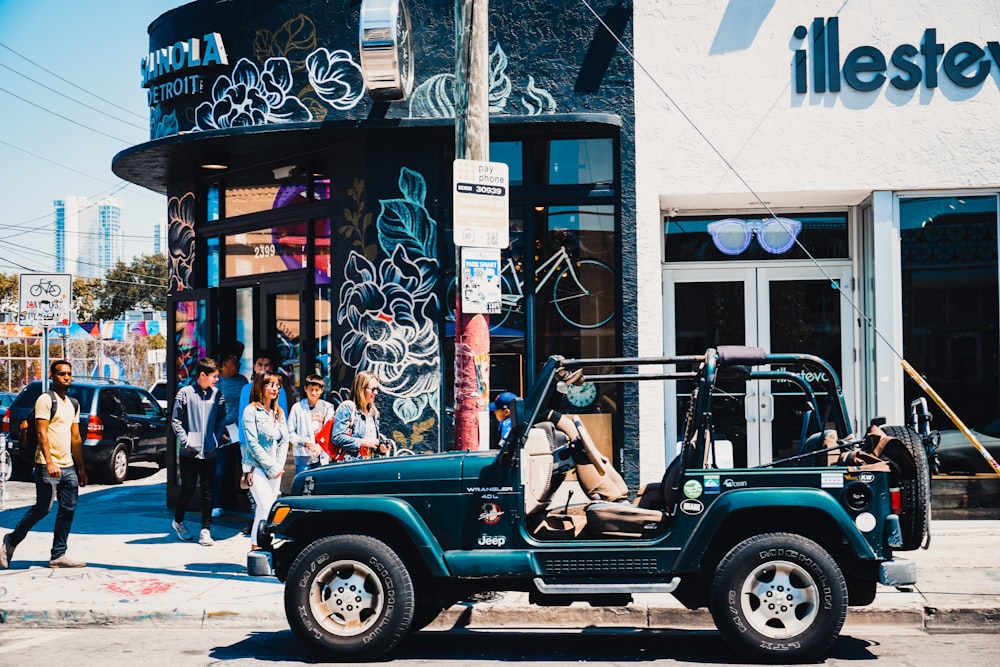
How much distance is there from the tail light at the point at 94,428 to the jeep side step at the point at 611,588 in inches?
519

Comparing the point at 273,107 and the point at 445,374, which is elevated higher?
the point at 273,107

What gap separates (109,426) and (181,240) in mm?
5903

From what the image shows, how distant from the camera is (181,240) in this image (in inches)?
532

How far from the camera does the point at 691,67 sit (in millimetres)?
11031

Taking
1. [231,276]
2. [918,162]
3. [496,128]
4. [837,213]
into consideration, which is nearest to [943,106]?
[918,162]

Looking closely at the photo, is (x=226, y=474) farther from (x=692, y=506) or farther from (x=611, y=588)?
(x=692, y=506)

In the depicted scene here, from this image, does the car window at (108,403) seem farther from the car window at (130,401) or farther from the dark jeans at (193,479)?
the dark jeans at (193,479)

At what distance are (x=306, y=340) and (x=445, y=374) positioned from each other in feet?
6.16

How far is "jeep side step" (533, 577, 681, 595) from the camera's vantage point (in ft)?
21.1

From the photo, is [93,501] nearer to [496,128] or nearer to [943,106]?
[496,128]

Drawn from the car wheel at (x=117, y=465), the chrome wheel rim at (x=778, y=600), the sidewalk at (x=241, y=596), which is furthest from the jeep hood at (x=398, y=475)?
the car wheel at (x=117, y=465)

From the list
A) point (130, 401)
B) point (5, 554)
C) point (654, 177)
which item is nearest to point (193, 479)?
point (5, 554)

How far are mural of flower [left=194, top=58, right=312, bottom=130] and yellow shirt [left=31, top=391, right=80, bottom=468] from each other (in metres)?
3.59

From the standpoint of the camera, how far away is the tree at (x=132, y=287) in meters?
69.0
